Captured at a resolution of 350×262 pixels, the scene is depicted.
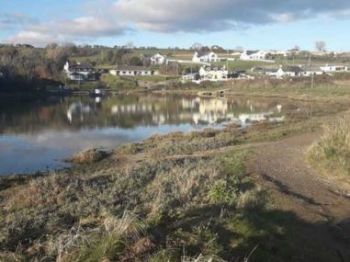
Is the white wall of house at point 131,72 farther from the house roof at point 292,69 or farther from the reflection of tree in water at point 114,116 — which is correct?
the reflection of tree in water at point 114,116

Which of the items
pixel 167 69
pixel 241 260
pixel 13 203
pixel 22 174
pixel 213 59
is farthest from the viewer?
pixel 213 59

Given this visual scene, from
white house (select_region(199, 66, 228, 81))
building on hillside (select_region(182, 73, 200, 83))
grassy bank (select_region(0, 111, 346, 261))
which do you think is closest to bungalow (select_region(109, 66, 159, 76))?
building on hillside (select_region(182, 73, 200, 83))

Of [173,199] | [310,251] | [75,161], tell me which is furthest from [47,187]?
[75,161]

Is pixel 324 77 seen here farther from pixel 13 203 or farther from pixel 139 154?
pixel 13 203

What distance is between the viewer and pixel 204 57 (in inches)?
6383

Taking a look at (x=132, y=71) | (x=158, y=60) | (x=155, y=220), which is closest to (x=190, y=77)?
(x=132, y=71)

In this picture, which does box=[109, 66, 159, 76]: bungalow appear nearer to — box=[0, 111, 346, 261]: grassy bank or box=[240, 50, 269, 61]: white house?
box=[240, 50, 269, 61]: white house

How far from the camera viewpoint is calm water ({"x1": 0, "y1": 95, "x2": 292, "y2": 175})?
2778 centimetres

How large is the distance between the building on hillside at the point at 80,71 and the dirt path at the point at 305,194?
9575 centimetres

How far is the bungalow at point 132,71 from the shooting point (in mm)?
121500

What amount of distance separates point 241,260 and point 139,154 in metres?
19.2

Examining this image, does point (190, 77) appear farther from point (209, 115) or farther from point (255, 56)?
point (209, 115)

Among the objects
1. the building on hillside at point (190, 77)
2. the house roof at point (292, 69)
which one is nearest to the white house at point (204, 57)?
the building on hillside at point (190, 77)

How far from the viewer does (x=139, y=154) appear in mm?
25500
